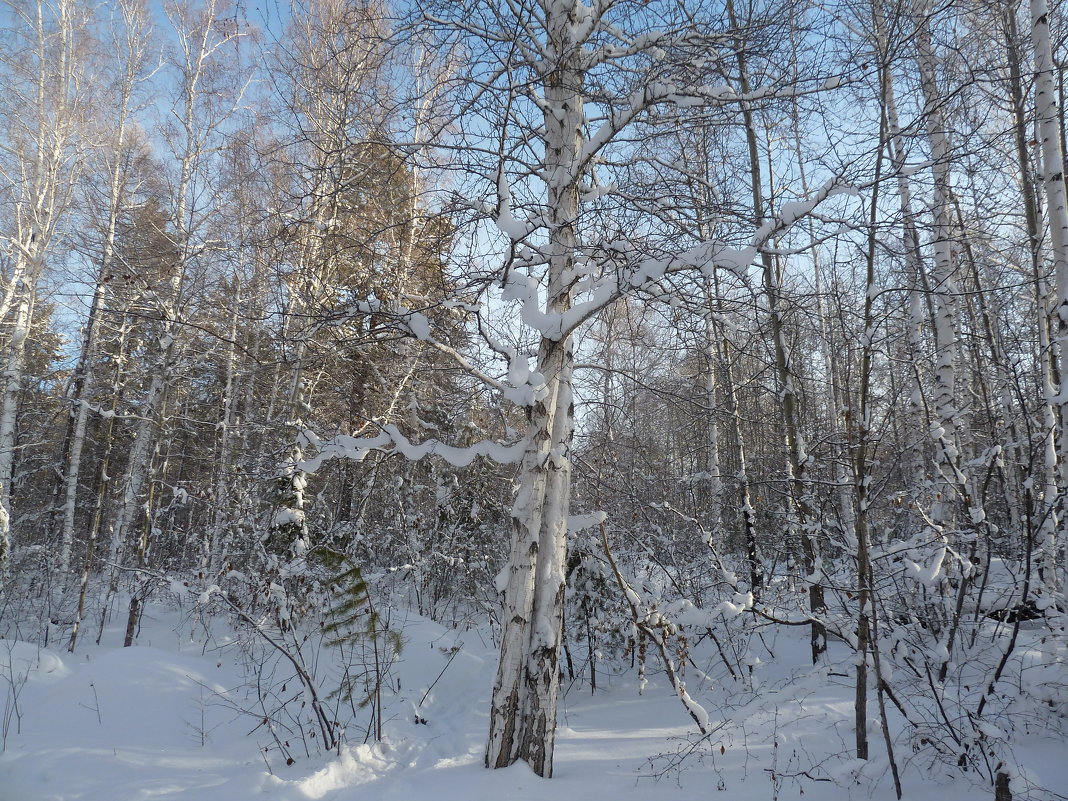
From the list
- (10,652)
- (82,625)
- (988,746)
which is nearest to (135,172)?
(82,625)

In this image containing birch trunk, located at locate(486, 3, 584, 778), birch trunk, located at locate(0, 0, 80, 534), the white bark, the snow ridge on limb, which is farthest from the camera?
the white bark

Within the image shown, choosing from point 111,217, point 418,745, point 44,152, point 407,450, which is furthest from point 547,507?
point 44,152

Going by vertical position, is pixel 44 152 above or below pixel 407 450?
above

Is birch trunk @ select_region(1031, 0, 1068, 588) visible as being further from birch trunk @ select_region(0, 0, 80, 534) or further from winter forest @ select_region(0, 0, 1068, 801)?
birch trunk @ select_region(0, 0, 80, 534)

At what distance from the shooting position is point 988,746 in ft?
10.00

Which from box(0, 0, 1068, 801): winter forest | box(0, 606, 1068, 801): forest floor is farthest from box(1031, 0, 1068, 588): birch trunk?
box(0, 606, 1068, 801): forest floor

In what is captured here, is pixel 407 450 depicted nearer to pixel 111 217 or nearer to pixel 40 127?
pixel 111 217

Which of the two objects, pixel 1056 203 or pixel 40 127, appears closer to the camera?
pixel 1056 203

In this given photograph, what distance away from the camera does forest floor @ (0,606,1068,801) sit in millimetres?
3549

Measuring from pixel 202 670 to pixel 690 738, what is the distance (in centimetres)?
471

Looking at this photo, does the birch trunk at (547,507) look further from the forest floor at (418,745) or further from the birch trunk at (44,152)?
the birch trunk at (44,152)

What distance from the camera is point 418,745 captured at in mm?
4719

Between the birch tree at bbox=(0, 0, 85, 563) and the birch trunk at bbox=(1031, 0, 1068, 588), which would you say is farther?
the birch tree at bbox=(0, 0, 85, 563)

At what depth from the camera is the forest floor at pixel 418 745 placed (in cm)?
355
